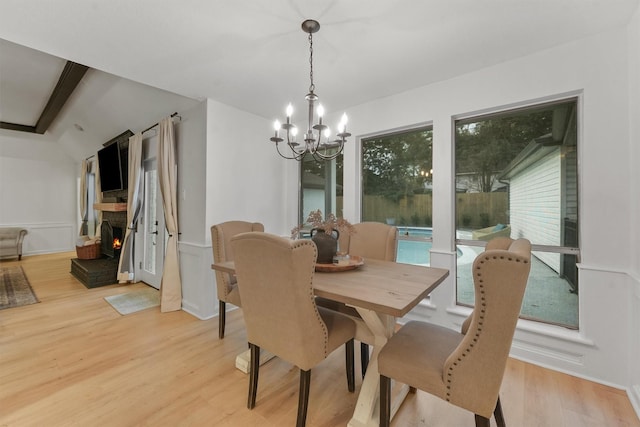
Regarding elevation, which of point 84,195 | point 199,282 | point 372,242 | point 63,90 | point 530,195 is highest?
point 63,90

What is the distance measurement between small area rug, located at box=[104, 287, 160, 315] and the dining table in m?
2.18

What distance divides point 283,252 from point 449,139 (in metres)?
2.16

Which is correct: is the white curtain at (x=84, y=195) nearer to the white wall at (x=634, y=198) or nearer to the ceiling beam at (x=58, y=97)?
the ceiling beam at (x=58, y=97)

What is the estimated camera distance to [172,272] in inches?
131

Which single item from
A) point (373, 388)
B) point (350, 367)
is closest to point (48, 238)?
point (350, 367)

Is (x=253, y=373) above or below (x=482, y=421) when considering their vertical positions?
below

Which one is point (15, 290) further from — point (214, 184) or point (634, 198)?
point (634, 198)

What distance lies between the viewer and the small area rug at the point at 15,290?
11.3 ft

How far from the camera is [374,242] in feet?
8.25

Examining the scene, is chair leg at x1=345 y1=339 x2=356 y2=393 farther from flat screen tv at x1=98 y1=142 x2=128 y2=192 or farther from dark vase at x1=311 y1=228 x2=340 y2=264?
flat screen tv at x1=98 y1=142 x2=128 y2=192

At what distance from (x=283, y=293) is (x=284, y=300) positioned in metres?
0.04

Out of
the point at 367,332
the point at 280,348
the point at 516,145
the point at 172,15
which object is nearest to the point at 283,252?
the point at 280,348

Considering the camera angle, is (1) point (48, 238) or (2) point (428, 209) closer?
(2) point (428, 209)

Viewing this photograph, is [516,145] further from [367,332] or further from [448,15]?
[367,332]
